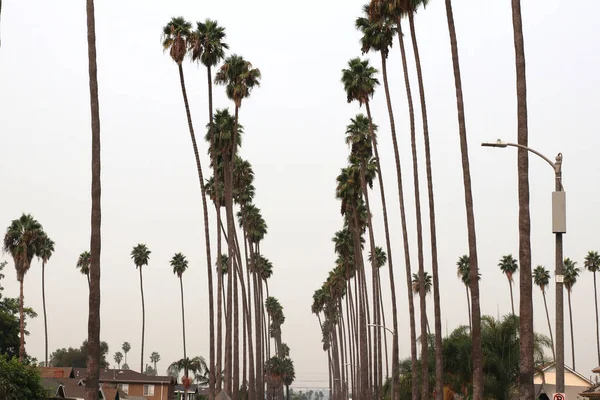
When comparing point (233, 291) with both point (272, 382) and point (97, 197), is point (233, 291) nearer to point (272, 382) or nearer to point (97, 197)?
point (97, 197)

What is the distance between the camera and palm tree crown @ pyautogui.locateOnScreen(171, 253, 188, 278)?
127 metres

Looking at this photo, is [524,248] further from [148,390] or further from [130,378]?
[130,378]

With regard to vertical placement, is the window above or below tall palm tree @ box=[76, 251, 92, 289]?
below

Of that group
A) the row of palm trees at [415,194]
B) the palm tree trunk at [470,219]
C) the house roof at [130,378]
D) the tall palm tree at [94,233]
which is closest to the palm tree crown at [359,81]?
the row of palm trees at [415,194]

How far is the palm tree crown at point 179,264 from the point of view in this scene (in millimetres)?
127000

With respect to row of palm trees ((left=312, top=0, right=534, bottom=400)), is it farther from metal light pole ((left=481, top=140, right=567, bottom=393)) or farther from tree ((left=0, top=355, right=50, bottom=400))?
tree ((left=0, top=355, right=50, bottom=400))

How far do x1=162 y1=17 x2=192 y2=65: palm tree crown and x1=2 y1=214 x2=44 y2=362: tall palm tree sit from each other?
3755cm

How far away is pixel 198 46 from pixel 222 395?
3006 centimetres

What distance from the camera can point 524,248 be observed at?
80.3 ft

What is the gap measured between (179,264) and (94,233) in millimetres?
101742

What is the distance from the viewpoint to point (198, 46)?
56812 millimetres

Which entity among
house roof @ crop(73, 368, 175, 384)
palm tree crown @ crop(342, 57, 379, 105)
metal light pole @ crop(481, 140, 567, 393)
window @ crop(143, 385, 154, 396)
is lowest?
window @ crop(143, 385, 154, 396)

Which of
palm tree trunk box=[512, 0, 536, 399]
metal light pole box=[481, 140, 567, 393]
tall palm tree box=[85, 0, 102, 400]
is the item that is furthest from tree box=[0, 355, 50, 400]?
metal light pole box=[481, 140, 567, 393]

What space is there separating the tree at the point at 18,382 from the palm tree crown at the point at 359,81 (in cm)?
3001
